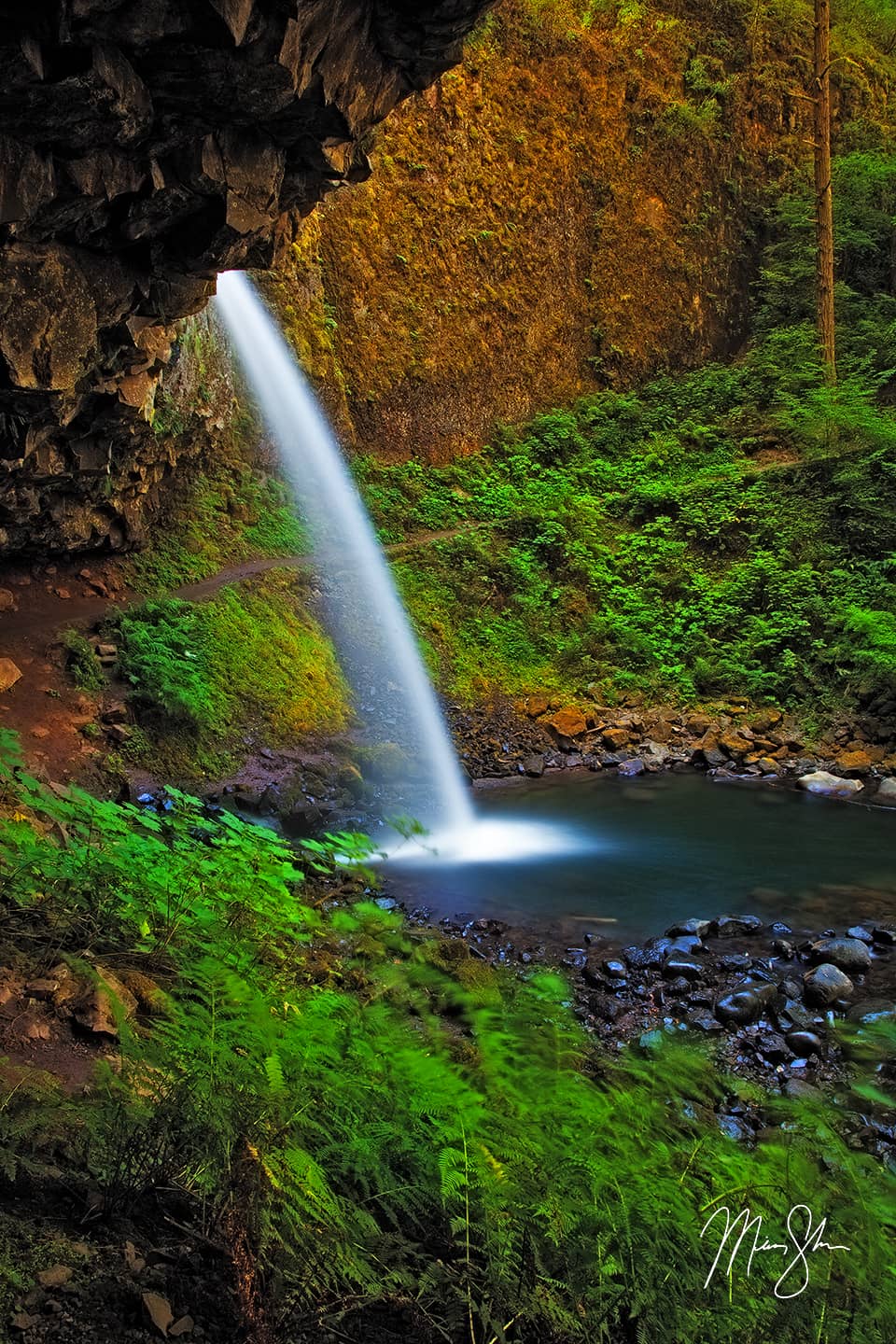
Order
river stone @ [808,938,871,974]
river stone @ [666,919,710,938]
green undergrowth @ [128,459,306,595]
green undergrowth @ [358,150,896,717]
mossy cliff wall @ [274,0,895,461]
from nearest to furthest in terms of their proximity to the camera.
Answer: river stone @ [808,938,871,974]
river stone @ [666,919,710,938]
green undergrowth @ [128,459,306,595]
green undergrowth @ [358,150,896,717]
mossy cliff wall @ [274,0,895,461]

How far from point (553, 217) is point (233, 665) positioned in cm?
1474

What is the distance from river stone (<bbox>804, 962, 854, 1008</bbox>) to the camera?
18.5 feet

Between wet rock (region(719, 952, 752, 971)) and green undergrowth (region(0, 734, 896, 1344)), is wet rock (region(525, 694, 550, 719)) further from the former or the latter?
green undergrowth (region(0, 734, 896, 1344))

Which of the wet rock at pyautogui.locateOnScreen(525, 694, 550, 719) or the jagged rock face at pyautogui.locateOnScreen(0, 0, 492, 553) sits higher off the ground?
the jagged rock face at pyautogui.locateOnScreen(0, 0, 492, 553)

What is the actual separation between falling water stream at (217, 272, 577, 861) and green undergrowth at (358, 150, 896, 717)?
67cm

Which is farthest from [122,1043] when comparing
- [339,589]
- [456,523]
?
[456,523]

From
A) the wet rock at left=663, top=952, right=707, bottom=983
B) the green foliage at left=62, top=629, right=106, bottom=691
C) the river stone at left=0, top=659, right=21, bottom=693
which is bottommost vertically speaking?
the wet rock at left=663, top=952, right=707, bottom=983

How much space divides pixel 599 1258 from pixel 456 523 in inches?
604

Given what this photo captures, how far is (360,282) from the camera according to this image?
17.2 m

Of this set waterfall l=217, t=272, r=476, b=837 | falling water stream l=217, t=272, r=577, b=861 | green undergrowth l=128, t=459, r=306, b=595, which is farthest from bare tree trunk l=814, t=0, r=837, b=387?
green undergrowth l=128, t=459, r=306, b=595

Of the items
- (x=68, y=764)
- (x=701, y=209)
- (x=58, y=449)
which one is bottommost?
(x=68, y=764)

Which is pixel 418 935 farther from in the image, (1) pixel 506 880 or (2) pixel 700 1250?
(2) pixel 700 1250

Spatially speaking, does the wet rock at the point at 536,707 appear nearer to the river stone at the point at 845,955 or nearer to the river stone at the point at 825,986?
the river stone at the point at 845,955
